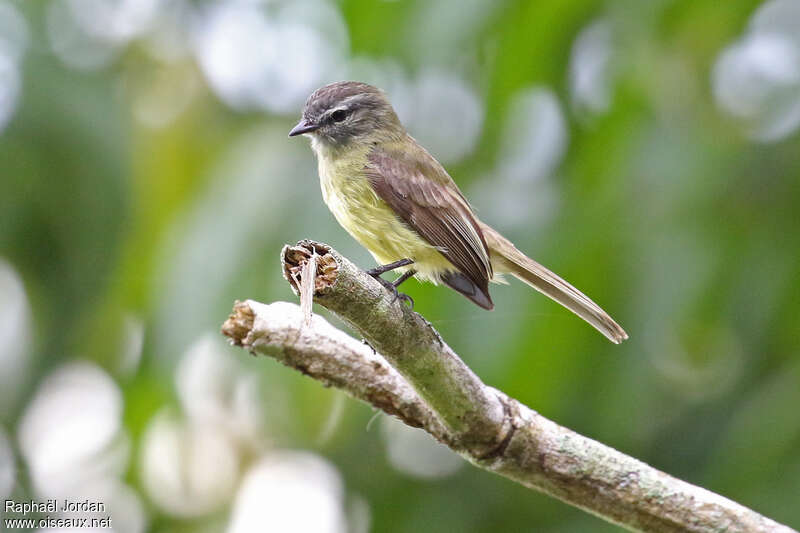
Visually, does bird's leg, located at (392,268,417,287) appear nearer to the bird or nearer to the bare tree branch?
the bird

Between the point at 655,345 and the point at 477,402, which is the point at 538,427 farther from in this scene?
the point at 655,345

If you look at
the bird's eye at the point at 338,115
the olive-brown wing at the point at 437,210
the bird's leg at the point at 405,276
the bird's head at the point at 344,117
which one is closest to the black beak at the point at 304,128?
the bird's head at the point at 344,117

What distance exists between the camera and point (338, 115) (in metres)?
4.62

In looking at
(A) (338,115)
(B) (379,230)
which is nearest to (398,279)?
(B) (379,230)

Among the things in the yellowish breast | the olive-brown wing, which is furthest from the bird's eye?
the yellowish breast

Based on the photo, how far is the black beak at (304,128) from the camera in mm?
4434

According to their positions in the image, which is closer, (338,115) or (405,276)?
(405,276)

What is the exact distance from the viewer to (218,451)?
17.7ft

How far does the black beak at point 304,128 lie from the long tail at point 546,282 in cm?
92

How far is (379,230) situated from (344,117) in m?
0.83

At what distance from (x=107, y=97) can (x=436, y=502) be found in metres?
2.81

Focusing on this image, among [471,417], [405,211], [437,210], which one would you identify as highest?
[437,210]

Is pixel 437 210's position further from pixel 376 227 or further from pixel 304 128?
pixel 304 128

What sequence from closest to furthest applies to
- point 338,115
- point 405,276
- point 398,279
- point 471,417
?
point 471,417 < point 398,279 < point 405,276 < point 338,115
